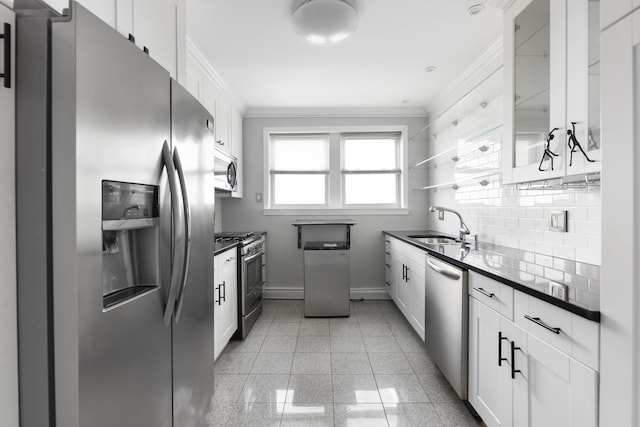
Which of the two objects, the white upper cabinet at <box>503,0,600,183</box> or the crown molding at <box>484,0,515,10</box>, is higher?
the crown molding at <box>484,0,515,10</box>

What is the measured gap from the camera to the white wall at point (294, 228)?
4.10 m

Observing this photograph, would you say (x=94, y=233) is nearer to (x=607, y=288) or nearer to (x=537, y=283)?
(x=607, y=288)

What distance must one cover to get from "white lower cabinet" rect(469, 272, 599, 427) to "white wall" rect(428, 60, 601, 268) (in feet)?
2.24

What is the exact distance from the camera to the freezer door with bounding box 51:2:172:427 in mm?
745

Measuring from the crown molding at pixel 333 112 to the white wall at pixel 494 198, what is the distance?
11.0 inches

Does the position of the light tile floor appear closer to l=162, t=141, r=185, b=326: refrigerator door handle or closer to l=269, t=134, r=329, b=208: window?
l=162, t=141, r=185, b=326: refrigerator door handle

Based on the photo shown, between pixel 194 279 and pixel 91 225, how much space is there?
Answer: 608 millimetres

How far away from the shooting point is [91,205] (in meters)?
0.79

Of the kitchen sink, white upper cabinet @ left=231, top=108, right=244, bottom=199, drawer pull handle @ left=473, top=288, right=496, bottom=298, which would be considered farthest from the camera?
white upper cabinet @ left=231, top=108, right=244, bottom=199

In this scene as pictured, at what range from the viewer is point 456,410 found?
1.84 meters

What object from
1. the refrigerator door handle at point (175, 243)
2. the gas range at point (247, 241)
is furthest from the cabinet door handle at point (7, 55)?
the gas range at point (247, 241)

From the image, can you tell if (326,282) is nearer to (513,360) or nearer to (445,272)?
(445,272)

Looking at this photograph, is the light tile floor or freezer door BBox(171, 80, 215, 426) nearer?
freezer door BBox(171, 80, 215, 426)

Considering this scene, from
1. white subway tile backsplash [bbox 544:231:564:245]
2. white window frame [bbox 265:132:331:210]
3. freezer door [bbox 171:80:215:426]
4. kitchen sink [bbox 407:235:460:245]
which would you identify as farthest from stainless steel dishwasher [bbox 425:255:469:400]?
white window frame [bbox 265:132:331:210]
